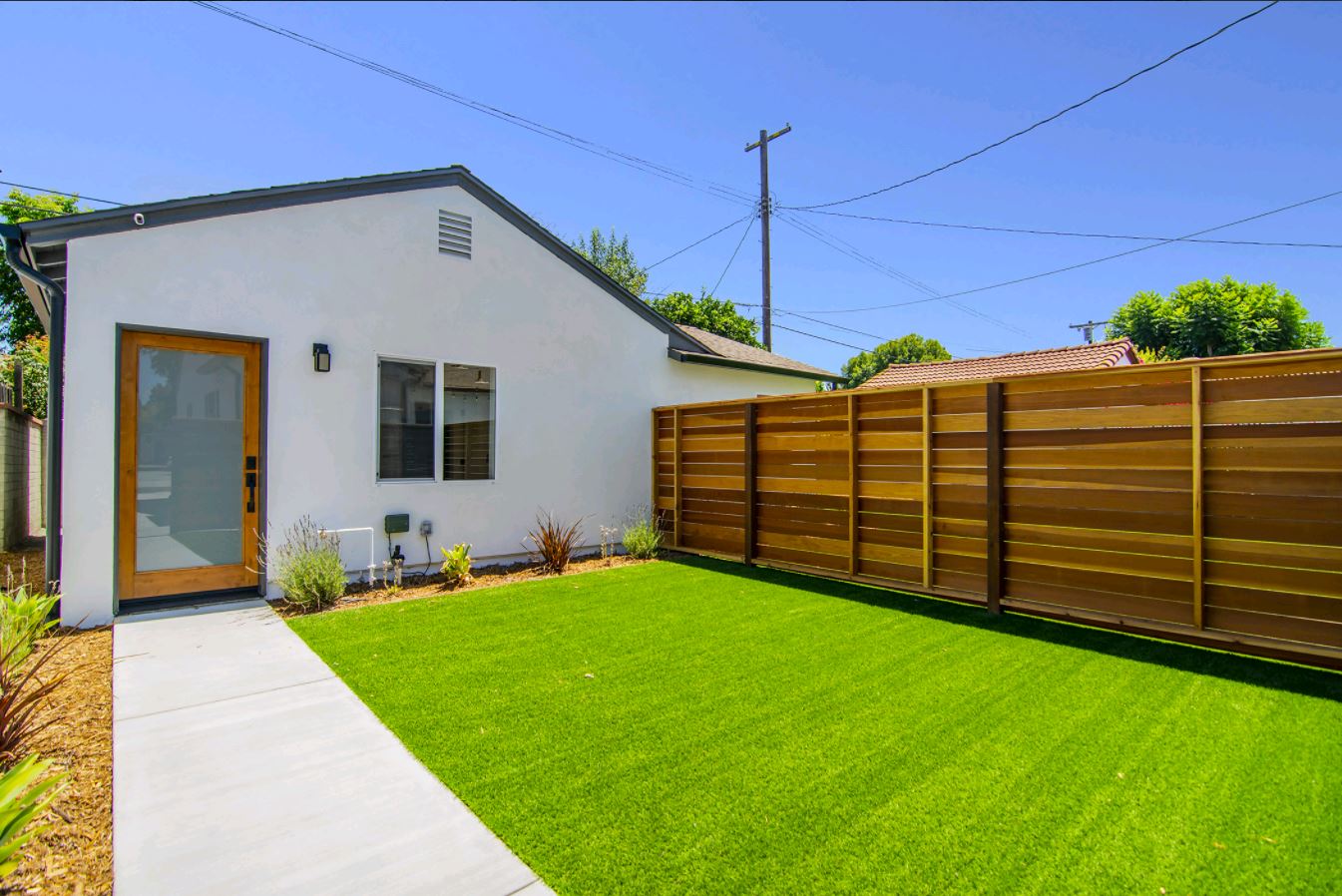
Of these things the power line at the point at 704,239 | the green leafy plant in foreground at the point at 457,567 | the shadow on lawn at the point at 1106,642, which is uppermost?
the power line at the point at 704,239

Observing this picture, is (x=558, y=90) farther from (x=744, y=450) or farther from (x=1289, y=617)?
(x=1289, y=617)

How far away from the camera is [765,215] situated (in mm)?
16406

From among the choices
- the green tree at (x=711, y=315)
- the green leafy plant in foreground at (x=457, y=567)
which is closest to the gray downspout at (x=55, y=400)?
the green leafy plant in foreground at (x=457, y=567)

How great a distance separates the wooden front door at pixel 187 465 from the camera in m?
5.53

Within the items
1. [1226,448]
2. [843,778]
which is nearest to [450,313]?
[843,778]

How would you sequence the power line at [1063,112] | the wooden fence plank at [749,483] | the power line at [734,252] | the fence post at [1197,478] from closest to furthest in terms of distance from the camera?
the fence post at [1197,478]
the wooden fence plank at [749,483]
the power line at [1063,112]
the power line at [734,252]

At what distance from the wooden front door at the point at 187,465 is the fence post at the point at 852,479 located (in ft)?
20.3

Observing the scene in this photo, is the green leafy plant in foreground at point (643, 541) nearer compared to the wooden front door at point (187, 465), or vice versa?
the wooden front door at point (187, 465)

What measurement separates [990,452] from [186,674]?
654cm

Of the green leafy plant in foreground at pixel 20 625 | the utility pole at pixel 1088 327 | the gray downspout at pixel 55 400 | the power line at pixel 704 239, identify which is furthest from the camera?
the utility pole at pixel 1088 327

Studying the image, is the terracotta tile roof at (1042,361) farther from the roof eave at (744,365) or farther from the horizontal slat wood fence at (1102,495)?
the horizontal slat wood fence at (1102,495)

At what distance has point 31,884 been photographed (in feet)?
6.77

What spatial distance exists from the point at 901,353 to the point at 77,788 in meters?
44.8

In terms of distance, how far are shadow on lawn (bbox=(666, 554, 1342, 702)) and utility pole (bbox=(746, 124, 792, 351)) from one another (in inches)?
404
